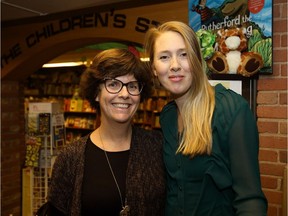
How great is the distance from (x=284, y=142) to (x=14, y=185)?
3.89 metres

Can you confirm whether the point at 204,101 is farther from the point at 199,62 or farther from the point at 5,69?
the point at 5,69

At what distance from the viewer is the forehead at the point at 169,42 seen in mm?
1319

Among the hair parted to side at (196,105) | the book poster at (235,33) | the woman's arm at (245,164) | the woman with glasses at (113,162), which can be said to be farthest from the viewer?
the book poster at (235,33)

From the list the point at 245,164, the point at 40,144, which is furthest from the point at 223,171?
the point at 40,144

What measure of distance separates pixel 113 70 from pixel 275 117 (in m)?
1.16

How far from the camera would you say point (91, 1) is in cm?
350

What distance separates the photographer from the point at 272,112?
210 centimetres

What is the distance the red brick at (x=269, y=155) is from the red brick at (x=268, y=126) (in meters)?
0.13

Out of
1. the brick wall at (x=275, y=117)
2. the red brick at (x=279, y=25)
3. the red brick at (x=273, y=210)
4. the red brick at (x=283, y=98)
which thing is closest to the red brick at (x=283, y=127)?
the brick wall at (x=275, y=117)

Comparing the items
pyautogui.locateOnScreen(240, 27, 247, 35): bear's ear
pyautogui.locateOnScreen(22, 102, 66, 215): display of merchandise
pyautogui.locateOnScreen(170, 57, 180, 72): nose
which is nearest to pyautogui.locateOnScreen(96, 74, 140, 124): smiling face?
pyautogui.locateOnScreen(170, 57, 180, 72): nose

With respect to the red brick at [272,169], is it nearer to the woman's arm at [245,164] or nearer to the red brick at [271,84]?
the red brick at [271,84]

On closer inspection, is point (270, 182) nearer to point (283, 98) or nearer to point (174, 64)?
point (283, 98)

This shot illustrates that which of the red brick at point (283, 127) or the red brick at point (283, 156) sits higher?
the red brick at point (283, 127)

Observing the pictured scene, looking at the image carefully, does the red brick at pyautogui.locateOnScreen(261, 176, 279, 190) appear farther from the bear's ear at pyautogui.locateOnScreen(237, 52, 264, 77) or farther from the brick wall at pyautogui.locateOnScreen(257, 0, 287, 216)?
the bear's ear at pyautogui.locateOnScreen(237, 52, 264, 77)
